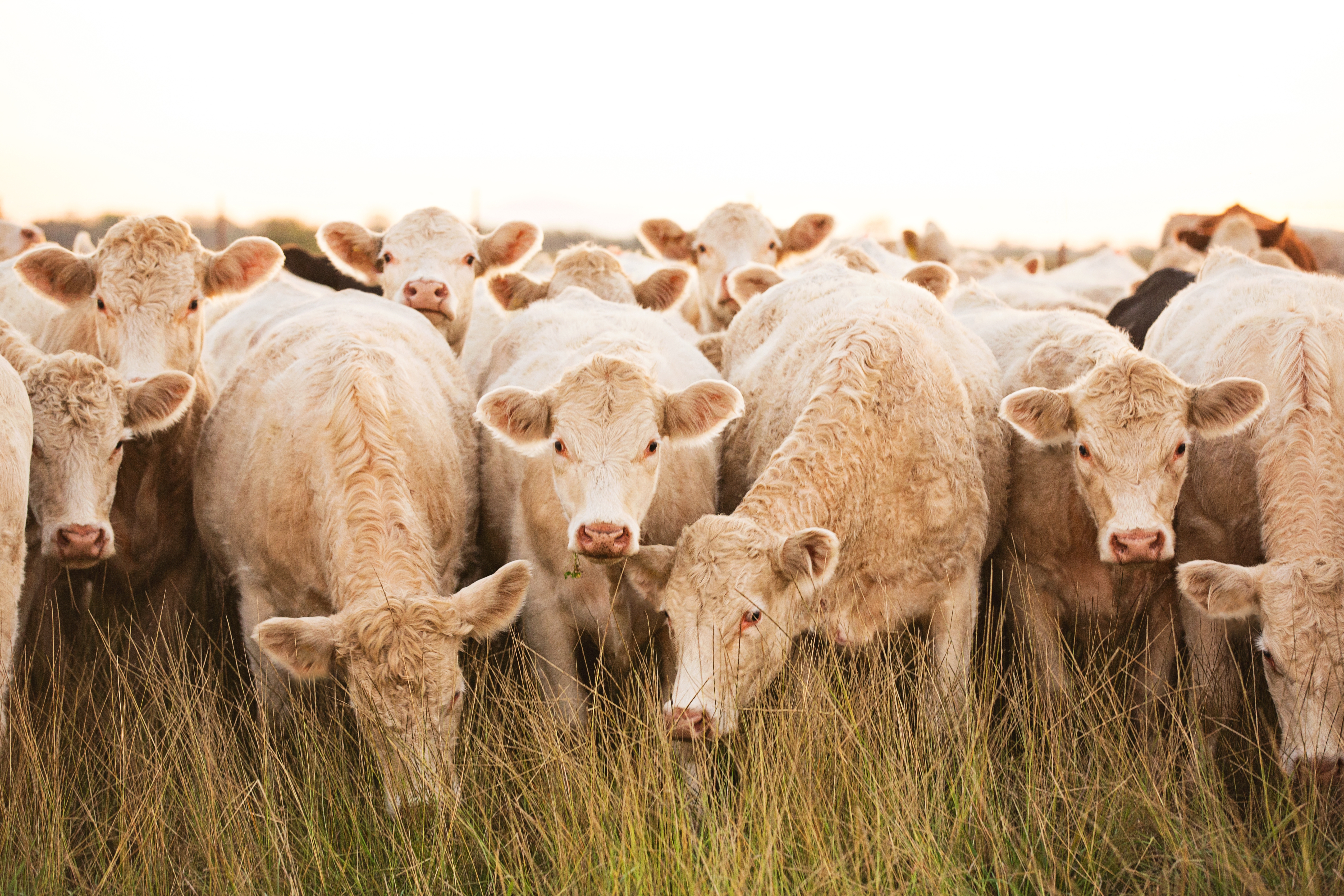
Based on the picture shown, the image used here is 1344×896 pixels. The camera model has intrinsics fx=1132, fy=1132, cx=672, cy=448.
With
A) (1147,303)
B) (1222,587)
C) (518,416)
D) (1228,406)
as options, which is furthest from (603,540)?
(1147,303)

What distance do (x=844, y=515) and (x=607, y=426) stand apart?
1037mm

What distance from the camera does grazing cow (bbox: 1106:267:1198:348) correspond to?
7.89 m

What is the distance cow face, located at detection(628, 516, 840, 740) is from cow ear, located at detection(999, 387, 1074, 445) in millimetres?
1163

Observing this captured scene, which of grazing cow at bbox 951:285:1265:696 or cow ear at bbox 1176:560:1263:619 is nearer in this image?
cow ear at bbox 1176:560:1263:619

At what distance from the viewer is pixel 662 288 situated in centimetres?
815

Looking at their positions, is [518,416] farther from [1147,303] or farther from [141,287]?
[1147,303]

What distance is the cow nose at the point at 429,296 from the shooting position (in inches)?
274

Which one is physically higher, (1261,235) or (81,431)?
(1261,235)

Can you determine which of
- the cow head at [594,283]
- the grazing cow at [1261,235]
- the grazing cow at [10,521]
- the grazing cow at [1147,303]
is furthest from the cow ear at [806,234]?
the grazing cow at [10,521]

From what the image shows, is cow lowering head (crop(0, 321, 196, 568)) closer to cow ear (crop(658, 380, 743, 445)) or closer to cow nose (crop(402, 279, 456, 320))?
cow nose (crop(402, 279, 456, 320))

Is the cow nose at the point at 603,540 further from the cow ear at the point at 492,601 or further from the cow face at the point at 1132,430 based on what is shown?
the cow face at the point at 1132,430

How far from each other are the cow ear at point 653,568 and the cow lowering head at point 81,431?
2.22 metres

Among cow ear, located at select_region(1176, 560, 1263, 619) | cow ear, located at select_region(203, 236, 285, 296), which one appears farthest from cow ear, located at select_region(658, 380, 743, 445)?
cow ear, located at select_region(203, 236, 285, 296)

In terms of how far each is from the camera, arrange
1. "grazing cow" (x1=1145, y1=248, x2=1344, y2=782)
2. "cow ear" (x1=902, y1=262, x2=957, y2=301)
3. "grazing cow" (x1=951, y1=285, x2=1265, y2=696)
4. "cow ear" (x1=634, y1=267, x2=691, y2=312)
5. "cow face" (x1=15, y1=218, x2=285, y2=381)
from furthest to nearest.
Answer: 1. "cow ear" (x1=902, y1=262, x2=957, y2=301)
2. "cow ear" (x1=634, y1=267, x2=691, y2=312)
3. "cow face" (x1=15, y1=218, x2=285, y2=381)
4. "grazing cow" (x1=951, y1=285, x2=1265, y2=696)
5. "grazing cow" (x1=1145, y1=248, x2=1344, y2=782)
